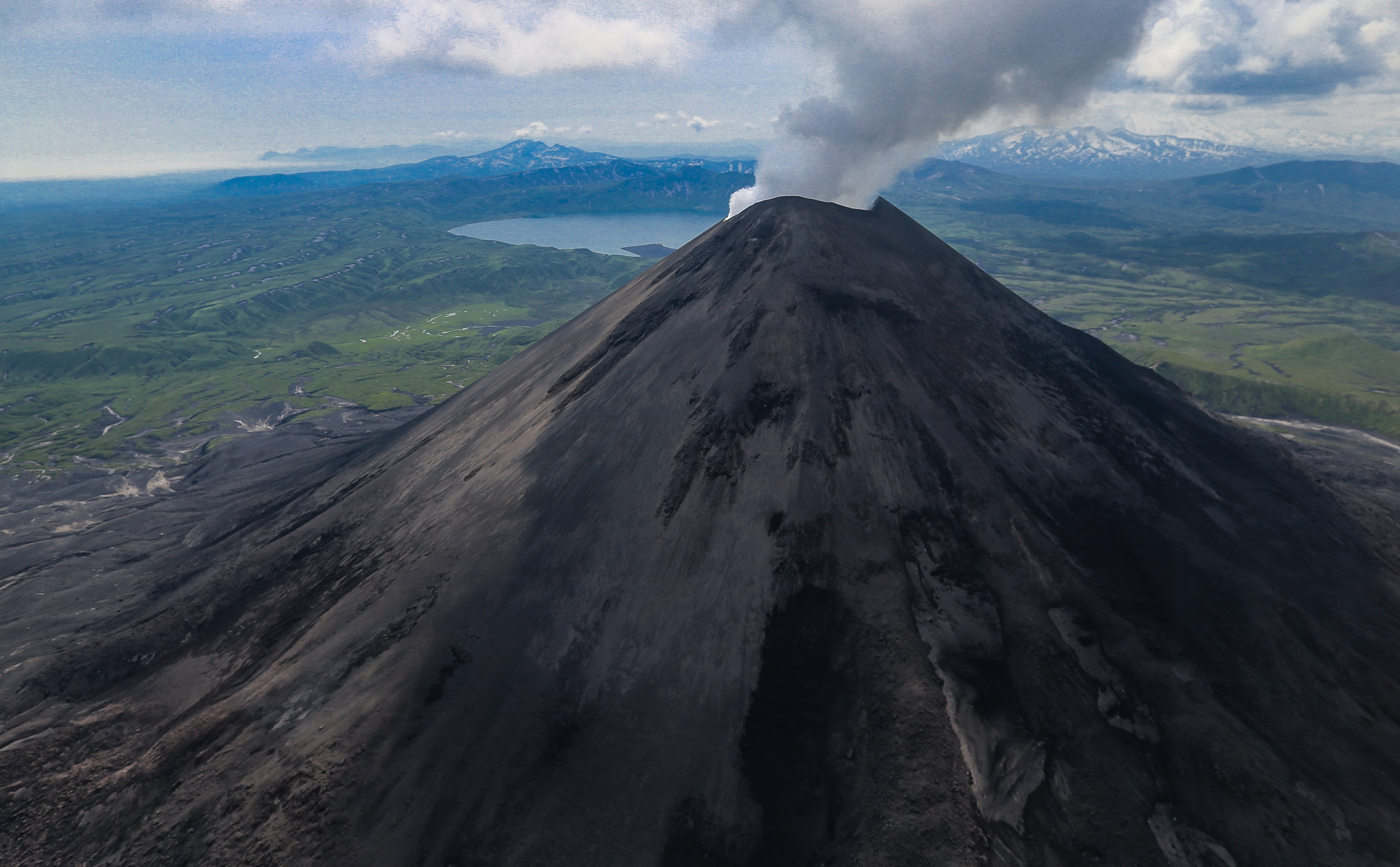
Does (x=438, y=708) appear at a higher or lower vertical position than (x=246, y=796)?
higher

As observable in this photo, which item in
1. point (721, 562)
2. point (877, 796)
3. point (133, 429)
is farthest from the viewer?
point (133, 429)

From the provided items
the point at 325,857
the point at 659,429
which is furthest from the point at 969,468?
the point at 325,857

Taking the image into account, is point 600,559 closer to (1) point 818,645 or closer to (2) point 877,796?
(1) point 818,645

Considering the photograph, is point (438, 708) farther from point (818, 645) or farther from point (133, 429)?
point (133, 429)

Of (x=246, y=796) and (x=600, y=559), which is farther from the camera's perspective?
(x=600, y=559)

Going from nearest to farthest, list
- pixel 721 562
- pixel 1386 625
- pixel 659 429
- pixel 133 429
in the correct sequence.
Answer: pixel 721 562 < pixel 1386 625 < pixel 659 429 < pixel 133 429

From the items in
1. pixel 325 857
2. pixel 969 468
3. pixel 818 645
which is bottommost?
pixel 325 857
